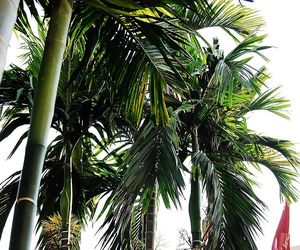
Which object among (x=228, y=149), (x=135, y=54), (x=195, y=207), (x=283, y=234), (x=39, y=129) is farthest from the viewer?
(x=283, y=234)

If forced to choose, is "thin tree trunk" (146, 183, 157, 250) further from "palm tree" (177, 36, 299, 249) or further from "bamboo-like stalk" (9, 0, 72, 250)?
"bamboo-like stalk" (9, 0, 72, 250)

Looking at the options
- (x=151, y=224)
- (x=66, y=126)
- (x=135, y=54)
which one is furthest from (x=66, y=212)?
(x=135, y=54)

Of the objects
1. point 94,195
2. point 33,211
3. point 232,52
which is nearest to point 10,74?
point 94,195

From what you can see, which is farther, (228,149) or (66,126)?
(228,149)

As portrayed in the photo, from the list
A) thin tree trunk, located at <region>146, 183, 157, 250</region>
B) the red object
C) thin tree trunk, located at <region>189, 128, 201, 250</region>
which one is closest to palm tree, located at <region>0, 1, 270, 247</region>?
thin tree trunk, located at <region>189, 128, 201, 250</region>

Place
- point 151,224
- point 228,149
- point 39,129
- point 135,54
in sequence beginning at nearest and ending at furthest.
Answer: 1. point 39,129
2. point 135,54
3. point 151,224
4. point 228,149

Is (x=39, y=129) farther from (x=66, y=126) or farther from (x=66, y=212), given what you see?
(x=66, y=126)

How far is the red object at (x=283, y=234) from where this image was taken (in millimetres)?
5176

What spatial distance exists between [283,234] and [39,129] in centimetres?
442

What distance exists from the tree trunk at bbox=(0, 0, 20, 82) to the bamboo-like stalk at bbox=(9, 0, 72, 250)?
0.42 metres

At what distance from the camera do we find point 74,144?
3406 millimetres

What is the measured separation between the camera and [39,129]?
4.83ft

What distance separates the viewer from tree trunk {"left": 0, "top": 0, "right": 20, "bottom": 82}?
1063mm

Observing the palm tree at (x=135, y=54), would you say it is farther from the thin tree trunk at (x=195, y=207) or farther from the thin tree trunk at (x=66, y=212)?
the thin tree trunk at (x=195, y=207)
